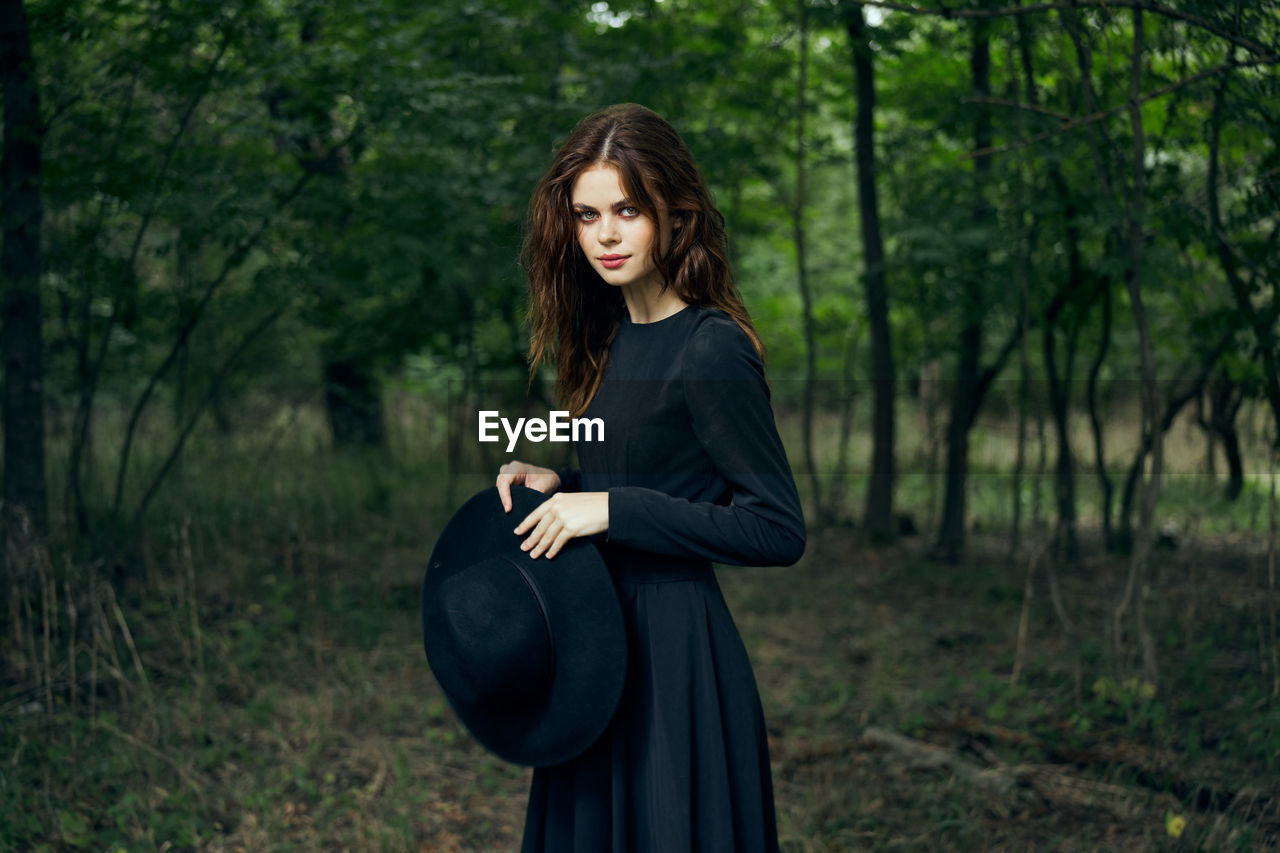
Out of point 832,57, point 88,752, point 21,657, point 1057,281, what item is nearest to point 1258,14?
point 1057,281

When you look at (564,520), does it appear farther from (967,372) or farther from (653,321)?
(967,372)

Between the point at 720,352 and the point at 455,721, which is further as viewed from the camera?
the point at 455,721

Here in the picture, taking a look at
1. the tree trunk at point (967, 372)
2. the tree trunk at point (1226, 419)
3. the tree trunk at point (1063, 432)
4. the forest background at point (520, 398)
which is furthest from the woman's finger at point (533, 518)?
the tree trunk at point (1226, 419)

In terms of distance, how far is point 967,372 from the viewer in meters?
6.83

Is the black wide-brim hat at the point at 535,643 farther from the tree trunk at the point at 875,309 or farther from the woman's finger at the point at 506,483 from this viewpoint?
the tree trunk at the point at 875,309

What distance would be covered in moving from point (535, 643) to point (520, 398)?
23.1 ft

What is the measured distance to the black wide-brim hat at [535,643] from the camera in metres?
1.50

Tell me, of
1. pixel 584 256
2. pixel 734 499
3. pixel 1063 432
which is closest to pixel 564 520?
pixel 734 499

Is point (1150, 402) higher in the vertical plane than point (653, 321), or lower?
lower

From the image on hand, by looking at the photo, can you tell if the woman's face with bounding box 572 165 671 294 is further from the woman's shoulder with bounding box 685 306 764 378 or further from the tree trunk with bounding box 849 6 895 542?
the tree trunk with bounding box 849 6 895 542

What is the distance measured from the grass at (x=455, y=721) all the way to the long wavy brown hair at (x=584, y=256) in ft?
7.22

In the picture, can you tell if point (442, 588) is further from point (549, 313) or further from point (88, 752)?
point (88, 752)

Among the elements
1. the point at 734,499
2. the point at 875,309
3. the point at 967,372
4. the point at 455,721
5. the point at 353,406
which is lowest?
the point at 455,721

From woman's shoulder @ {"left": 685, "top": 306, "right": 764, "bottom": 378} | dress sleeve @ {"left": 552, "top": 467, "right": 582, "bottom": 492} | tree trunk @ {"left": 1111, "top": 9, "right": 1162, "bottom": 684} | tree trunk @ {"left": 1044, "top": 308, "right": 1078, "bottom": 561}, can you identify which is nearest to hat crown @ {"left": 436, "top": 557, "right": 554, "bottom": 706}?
dress sleeve @ {"left": 552, "top": 467, "right": 582, "bottom": 492}
